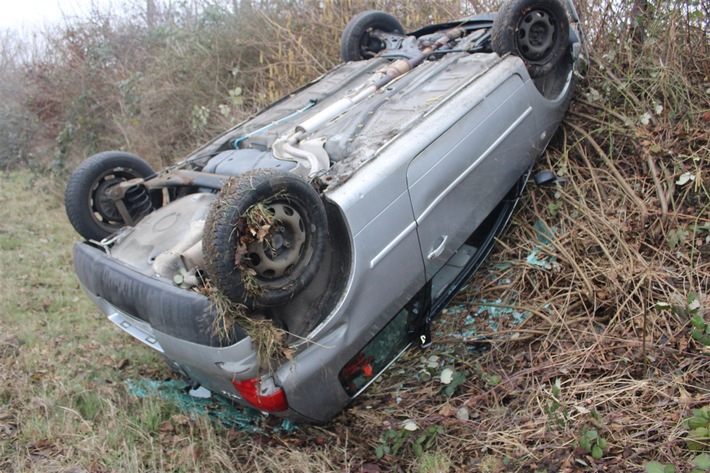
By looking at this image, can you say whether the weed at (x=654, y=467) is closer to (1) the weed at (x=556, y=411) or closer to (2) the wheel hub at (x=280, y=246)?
(1) the weed at (x=556, y=411)

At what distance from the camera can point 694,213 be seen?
3.82 m

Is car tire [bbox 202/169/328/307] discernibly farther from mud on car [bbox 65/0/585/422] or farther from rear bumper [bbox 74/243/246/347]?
rear bumper [bbox 74/243/246/347]

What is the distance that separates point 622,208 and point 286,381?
2.54 meters

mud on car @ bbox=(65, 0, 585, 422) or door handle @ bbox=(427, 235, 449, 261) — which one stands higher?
mud on car @ bbox=(65, 0, 585, 422)

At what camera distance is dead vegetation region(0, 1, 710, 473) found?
2.82 m

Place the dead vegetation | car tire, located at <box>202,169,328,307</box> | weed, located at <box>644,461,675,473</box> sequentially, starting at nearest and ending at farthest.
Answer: weed, located at <box>644,461,675,473</box> → car tire, located at <box>202,169,328,307</box> → the dead vegetation

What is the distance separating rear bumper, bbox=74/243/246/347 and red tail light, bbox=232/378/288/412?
0.26m

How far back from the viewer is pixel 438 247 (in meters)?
3.34

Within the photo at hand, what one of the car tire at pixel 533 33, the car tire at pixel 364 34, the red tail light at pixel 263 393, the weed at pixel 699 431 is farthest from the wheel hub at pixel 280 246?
the car tire at pixel 364 34

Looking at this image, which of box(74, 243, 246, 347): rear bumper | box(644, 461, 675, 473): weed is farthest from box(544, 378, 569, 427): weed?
box(74, 243, 246, 347): rear bumper

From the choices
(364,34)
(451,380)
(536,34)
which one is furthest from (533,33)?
(451,380)

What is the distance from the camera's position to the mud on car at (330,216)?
2727 mm

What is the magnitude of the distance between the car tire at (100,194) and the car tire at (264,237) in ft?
5.04

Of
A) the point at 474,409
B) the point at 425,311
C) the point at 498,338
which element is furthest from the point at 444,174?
the point at 474,409
